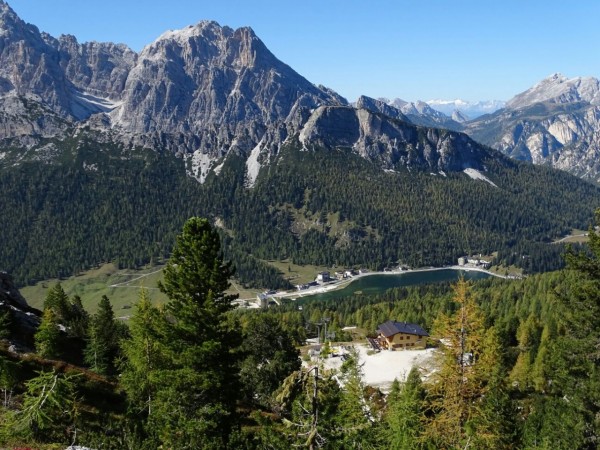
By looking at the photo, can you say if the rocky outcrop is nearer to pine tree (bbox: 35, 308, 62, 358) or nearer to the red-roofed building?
pine tree (bbox: 35, 308, 62, 358)

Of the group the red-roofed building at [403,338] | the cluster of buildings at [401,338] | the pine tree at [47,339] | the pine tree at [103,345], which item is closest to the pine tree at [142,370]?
the pine tree at [103,345]

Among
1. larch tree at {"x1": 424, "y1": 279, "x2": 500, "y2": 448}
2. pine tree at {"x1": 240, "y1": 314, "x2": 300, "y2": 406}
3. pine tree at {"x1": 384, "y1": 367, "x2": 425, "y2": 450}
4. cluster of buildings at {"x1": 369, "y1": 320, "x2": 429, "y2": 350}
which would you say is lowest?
cluster of buildings at {"x1": 369, "y1": 320, "x2": 429, "y2": 350}

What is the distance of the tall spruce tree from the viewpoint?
1030 inches

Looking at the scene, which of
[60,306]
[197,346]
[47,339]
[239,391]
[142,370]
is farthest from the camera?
[60,306]

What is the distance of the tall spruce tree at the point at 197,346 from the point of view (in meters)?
26.2

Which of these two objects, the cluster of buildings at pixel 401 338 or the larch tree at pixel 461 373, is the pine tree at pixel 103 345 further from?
the cluster of buildings at pixel 401 338

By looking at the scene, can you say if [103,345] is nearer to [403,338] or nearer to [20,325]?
[20,325]

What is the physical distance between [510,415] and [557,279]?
134 metres

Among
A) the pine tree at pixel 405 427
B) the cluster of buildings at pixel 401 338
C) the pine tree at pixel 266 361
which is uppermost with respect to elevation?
the pine tree at pixel 405 427

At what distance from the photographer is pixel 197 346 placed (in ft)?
86.3

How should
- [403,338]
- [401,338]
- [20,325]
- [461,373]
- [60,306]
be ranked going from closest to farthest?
1. [461,373]
2. [20,325]
3. [60,306]
4. [401,338]
5. [403,338]

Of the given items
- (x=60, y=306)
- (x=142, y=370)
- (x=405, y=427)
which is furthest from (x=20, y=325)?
(x=405, y=427)

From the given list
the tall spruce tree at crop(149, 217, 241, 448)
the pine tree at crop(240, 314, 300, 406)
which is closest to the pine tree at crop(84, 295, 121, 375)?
the pine tree at crop(240, 314, 300, 406)

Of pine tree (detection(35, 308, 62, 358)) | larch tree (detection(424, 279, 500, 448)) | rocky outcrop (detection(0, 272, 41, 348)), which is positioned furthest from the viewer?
rocky outcrop (detection(0, 272, 41, 348))
